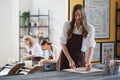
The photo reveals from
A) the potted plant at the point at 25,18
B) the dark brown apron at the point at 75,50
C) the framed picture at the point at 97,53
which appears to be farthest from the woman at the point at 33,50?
the dark brown apron at the point at 75,50

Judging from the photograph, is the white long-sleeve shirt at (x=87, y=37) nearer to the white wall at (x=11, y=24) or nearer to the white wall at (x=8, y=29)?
the white wall at (x=11, y=24)

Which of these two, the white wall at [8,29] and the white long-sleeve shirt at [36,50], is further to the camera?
the white wall at [8,29]

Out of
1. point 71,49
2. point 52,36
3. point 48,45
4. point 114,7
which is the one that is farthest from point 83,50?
point 52,36

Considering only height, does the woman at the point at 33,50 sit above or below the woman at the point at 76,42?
below

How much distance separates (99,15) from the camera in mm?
5484

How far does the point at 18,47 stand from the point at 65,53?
449 cm

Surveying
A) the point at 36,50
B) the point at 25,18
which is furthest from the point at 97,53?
the point at 25,18

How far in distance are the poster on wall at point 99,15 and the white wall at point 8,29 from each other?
2497 millimetres

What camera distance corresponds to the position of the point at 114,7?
573 centimetres

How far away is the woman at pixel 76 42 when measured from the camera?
2.78 metres

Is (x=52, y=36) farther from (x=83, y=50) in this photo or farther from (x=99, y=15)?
(x=83, y=50)

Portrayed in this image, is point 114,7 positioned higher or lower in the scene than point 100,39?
higher

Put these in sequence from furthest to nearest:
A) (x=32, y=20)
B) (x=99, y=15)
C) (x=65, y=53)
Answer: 1. (x=32, y=20)
2. (x=99, y=15)
3. (x=65, y=53)

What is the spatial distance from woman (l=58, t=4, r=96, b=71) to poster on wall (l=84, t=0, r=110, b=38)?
2483 millimetres
